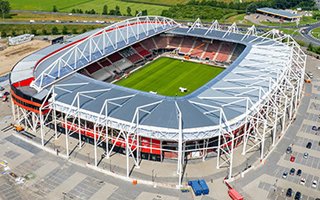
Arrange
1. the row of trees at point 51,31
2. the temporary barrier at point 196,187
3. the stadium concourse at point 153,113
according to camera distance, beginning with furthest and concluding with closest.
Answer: the row of trees at point 51,31, the stadium concourse at point 153,113, the temporary barrier at point 196,187

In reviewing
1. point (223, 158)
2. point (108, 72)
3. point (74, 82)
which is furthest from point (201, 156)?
point (108, 72)

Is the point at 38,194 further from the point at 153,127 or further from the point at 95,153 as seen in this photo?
the point at 153,127

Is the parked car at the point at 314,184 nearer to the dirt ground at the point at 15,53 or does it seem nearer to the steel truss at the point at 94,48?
the steel truss at the point at 94,48

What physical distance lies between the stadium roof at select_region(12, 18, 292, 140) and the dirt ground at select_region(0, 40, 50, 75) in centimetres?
3840

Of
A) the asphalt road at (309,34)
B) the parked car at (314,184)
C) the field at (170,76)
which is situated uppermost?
the asphalt road at (309,34)

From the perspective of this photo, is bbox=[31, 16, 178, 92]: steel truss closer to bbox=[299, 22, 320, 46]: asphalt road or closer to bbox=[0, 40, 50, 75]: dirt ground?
bbox=[0, 40, 50, 75]: dirt ground

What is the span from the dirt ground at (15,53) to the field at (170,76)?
142ft

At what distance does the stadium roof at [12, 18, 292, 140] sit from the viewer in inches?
2972

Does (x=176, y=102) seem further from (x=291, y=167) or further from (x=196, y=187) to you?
(x=291, y=167)

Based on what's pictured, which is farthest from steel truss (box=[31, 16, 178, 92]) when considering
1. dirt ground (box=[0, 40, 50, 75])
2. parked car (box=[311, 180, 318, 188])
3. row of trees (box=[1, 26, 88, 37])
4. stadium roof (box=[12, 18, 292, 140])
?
parked car (box=[311, 180, 318, 188])

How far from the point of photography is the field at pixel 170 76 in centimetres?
11776

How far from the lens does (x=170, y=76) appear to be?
12719cm

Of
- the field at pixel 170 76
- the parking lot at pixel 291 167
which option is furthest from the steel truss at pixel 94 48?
the parking lot at pixel 291 167

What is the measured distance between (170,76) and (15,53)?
6352 cm
